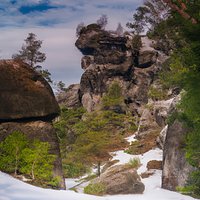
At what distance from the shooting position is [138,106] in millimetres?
47219

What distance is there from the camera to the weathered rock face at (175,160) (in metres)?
16.4

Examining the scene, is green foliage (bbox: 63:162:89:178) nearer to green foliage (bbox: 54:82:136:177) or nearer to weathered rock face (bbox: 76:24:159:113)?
green foliage (bbox: 54:82:136:177)

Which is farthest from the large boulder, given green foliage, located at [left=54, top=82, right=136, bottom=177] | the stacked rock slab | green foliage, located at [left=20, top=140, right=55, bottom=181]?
green foliage, located at [left=54, top=82, right=136, bottom=177]

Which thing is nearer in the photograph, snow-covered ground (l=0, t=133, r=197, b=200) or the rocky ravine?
snow-covered ground (l=0, t=133, r=197, b=200)

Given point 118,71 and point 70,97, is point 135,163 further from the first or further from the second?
point 70,97

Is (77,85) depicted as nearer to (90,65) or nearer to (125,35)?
(90,65)

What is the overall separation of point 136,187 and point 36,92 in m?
7.35

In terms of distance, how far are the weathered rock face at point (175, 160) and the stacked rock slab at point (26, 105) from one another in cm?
542

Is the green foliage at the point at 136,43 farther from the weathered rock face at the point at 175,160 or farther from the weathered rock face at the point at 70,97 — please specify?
the weathered rock face at the point at 175,160

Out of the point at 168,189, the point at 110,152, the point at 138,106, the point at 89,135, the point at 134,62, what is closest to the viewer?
the point at 168,189

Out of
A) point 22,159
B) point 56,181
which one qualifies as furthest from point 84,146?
point 22,159

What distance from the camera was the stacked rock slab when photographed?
17531mm

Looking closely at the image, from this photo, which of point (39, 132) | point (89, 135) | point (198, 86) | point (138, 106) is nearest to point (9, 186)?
point (198, 86)

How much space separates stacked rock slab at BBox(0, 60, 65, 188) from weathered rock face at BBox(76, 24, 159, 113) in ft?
98.6
